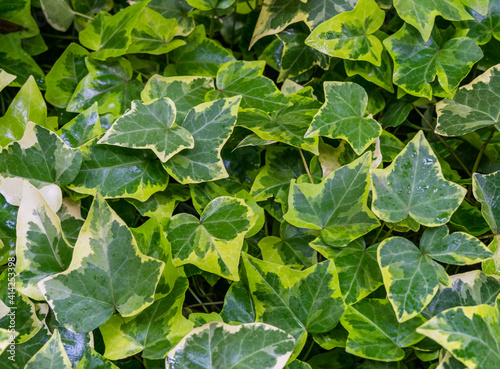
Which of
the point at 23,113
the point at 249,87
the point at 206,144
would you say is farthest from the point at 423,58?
the point at 23,113

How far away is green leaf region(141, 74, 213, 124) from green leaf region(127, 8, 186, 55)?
0.10 meters

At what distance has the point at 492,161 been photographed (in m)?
0.84

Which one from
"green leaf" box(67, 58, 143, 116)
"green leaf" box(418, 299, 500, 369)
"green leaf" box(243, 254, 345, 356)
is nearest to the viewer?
"green leaf" box(418, 299, 500, 369)

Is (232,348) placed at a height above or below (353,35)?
below

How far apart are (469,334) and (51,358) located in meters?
0.55

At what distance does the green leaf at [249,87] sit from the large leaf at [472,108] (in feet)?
0.95

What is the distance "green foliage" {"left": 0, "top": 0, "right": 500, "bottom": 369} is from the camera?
608mm

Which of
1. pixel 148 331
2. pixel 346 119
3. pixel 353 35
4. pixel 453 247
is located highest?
pixel 353 35

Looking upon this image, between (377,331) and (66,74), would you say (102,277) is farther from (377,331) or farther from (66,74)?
(66,74)

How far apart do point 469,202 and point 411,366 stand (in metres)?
0.31

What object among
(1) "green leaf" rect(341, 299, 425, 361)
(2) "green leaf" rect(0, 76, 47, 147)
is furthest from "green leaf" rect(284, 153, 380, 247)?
(2) "green leaf" rect(0, 76, 47, 147)

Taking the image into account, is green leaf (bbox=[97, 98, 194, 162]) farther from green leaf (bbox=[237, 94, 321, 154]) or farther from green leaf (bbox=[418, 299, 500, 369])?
green leaf (bbox=[418, 299, 500, 369])

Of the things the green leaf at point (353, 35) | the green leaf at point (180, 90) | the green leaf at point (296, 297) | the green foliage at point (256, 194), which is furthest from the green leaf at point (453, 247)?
the green leaf at point (180, 90)

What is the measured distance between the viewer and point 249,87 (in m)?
0.84
